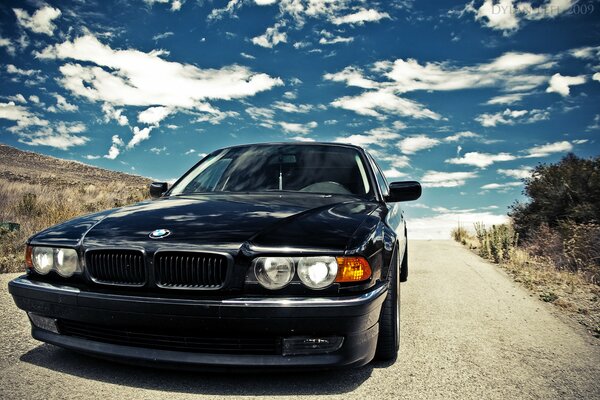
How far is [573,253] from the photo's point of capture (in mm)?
10602

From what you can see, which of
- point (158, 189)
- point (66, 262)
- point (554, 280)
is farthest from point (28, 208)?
point (554, 280)

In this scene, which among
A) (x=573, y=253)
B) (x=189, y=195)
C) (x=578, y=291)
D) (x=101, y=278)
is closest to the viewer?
(x=101, y=278)

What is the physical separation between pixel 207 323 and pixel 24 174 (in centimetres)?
4285

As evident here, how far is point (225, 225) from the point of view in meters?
2.90

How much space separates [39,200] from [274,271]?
52.8 ft

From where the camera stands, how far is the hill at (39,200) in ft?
31.1

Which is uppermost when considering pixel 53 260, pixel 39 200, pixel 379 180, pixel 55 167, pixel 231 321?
pixel 55 167

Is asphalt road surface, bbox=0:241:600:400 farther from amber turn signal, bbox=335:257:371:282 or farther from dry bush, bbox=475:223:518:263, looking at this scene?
dry bush, bbox=475:223:518:263

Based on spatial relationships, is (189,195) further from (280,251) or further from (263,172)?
(280,251)

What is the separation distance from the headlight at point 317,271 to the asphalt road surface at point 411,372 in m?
0.67

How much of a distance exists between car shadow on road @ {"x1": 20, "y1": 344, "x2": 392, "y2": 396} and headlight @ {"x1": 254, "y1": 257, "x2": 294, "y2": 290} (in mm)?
520

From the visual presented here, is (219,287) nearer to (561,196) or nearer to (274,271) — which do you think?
(274,271)

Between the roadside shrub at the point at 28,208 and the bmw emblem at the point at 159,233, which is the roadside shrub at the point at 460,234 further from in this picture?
the bmw emblem at the point at 159,233

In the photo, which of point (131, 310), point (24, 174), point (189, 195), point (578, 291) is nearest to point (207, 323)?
point (131, 310)
